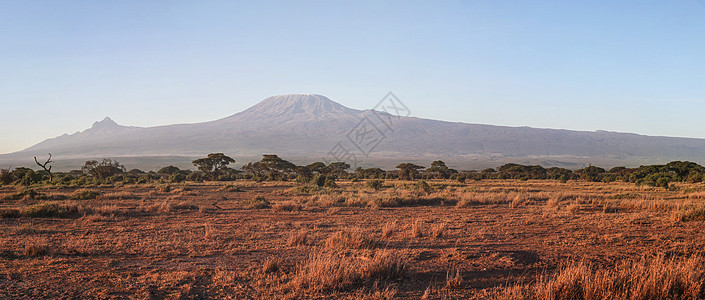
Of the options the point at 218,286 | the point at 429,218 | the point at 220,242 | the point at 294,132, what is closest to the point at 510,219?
the point at 429,218

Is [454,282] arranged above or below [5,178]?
above

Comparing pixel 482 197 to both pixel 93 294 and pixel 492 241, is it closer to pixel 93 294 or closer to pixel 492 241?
pixel 492 241

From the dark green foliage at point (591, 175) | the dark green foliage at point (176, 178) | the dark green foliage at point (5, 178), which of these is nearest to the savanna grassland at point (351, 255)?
the dark green foliage at point (5, 178)

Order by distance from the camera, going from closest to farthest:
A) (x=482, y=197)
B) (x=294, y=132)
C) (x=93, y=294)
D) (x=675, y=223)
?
(x=93, y=294), (x=675, y=223), (x=482, y=197), (x=294, y=132)

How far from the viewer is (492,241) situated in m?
8.68

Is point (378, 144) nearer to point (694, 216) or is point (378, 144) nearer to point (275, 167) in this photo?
point (275, 167)

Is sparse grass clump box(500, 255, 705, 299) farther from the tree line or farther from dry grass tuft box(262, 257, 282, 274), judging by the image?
the tree line

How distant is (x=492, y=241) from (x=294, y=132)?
16933 centimetres

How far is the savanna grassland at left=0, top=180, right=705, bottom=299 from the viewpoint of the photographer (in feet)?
16.8

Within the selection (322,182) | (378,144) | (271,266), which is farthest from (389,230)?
(378,144)

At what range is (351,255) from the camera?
690 centimetres

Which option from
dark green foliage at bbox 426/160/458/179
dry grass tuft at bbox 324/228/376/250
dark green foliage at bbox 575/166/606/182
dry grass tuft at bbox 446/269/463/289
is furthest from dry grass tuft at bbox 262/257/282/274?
dark green foliage at bbox 426/160/458/179

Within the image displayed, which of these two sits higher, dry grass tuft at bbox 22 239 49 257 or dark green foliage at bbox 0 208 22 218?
dry grass tuft at bbox 22 239 49 257

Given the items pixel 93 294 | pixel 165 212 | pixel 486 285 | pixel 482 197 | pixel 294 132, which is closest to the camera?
pixel 93 294
